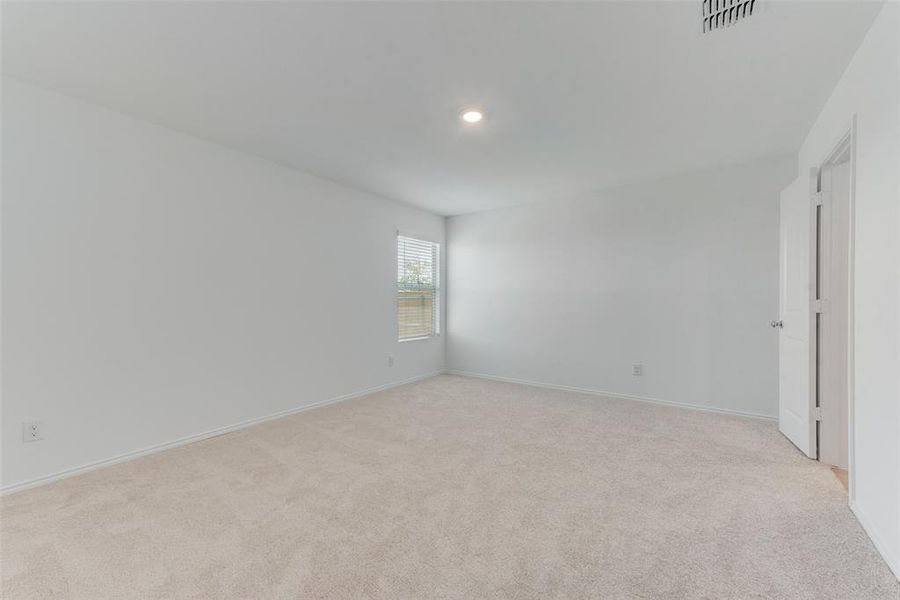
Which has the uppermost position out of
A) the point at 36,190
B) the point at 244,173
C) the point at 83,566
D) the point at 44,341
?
the point at 244,173

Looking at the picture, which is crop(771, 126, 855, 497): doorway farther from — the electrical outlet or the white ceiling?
the electrical outlet

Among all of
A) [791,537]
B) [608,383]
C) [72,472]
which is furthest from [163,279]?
[608,383]

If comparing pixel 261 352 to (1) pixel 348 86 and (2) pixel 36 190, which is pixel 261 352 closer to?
(2) pixel 36 190

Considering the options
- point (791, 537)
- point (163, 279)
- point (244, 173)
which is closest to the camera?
point (791, 537)

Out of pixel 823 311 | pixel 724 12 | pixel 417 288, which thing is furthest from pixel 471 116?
pixel 417 288

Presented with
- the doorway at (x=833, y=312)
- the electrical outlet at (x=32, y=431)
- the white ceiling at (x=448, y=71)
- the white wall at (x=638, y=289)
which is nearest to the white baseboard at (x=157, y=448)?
the electrical outlet at (x=32, y=431)

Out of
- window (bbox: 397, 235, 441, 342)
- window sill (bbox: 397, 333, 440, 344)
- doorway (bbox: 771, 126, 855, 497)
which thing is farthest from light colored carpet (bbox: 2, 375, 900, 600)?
window (bbox: 397, 235, 441, 342)

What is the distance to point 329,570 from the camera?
1611mm

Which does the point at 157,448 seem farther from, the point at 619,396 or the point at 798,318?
the point at 798,318

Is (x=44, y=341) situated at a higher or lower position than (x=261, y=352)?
higher

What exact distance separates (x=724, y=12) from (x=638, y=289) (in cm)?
294

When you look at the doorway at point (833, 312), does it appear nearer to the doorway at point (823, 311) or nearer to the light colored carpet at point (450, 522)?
the doorway at point (823, 311)

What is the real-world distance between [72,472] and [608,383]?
184 inches

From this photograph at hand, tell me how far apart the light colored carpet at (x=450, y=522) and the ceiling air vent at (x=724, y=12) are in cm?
238
